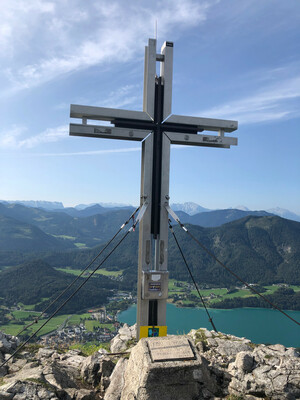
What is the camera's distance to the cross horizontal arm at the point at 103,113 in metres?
8.97

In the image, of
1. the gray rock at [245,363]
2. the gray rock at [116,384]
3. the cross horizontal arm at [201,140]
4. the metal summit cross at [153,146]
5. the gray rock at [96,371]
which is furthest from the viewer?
the cross horizontal arm at [201,140]

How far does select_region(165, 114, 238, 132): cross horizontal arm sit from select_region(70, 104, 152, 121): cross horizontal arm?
90 centimetres

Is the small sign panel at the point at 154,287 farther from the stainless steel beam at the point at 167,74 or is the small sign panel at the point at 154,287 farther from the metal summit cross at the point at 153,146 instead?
the stainless steel beam at the point at 167,74

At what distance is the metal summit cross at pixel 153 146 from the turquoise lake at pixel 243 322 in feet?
299

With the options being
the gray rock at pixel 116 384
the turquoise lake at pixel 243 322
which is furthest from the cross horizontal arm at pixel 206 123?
the turquoise lake at pixel 243 322

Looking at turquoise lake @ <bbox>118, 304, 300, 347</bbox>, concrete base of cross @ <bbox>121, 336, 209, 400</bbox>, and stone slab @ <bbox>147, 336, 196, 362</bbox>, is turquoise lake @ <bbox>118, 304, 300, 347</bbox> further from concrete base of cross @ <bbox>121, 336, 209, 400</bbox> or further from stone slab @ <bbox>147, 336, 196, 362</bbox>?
concrete base of cross @ <bbox>121, 336, 209, 400</bbox>

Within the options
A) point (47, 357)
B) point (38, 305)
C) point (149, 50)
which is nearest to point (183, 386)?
point (47, 357)

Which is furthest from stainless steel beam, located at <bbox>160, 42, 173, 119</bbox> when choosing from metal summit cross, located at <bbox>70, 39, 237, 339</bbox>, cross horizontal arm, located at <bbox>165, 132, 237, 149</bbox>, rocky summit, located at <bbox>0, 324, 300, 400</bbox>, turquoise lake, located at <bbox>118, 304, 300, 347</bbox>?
turquoise lake, located at <bbox>118, 304, 300, 347</bbox>

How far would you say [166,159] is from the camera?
31.0ft

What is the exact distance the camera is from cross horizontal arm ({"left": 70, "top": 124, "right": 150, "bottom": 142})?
8.94 meters

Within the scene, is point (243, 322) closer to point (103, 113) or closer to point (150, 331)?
point (150, 331)

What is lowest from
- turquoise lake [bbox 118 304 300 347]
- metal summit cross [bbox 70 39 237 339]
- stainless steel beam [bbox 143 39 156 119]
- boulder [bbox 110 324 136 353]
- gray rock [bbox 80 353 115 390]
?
turquoise lake [bbox 118 304 300 347]

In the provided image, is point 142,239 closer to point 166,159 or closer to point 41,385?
point 166,159

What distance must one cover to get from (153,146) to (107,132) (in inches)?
58.1
